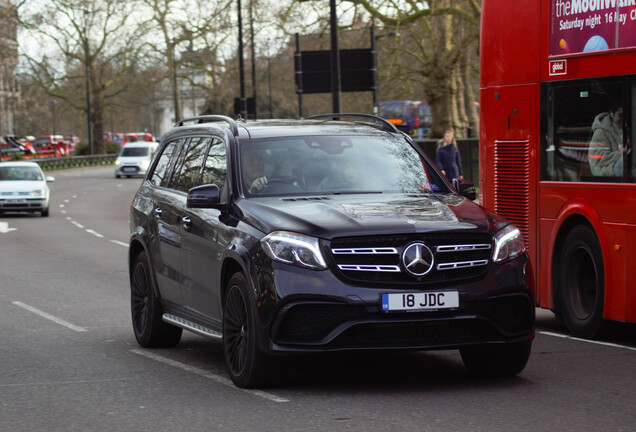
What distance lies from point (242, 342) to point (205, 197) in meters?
1.05

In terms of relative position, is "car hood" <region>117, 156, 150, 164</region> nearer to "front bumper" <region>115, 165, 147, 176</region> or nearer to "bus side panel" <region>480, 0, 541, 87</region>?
"front bumper" <region>115, 165, 147, 176</region>

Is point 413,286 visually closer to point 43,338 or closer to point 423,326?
point 423,326

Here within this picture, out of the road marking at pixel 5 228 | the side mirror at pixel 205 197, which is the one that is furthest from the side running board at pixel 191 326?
the road marking at pixel 5 228

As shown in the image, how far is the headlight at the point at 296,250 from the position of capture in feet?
23.6

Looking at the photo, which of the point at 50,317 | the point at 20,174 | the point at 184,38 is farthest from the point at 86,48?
the point at 50,317

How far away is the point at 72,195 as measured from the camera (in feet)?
163

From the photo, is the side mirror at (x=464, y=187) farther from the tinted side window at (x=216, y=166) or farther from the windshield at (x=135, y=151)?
the windshield at (x=135, y=151)

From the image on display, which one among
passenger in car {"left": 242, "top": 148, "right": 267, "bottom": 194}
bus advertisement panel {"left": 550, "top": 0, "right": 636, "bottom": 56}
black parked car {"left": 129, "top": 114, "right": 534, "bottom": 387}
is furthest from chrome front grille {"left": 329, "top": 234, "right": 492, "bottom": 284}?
bus advertisement panel {"left": 550, "top": 0, "right": 636, "bottom": 56}

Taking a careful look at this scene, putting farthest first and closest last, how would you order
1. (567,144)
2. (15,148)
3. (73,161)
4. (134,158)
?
(15,148), (73,161), (134,158), (567,144)

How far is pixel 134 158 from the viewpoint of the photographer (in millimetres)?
67688

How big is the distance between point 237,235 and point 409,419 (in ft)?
5.99

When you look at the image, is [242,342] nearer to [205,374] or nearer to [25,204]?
[205,374]

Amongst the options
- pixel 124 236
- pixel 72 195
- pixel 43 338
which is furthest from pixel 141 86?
pixel 43 338

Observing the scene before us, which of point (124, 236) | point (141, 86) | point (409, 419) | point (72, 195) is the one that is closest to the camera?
point (409, 419)
